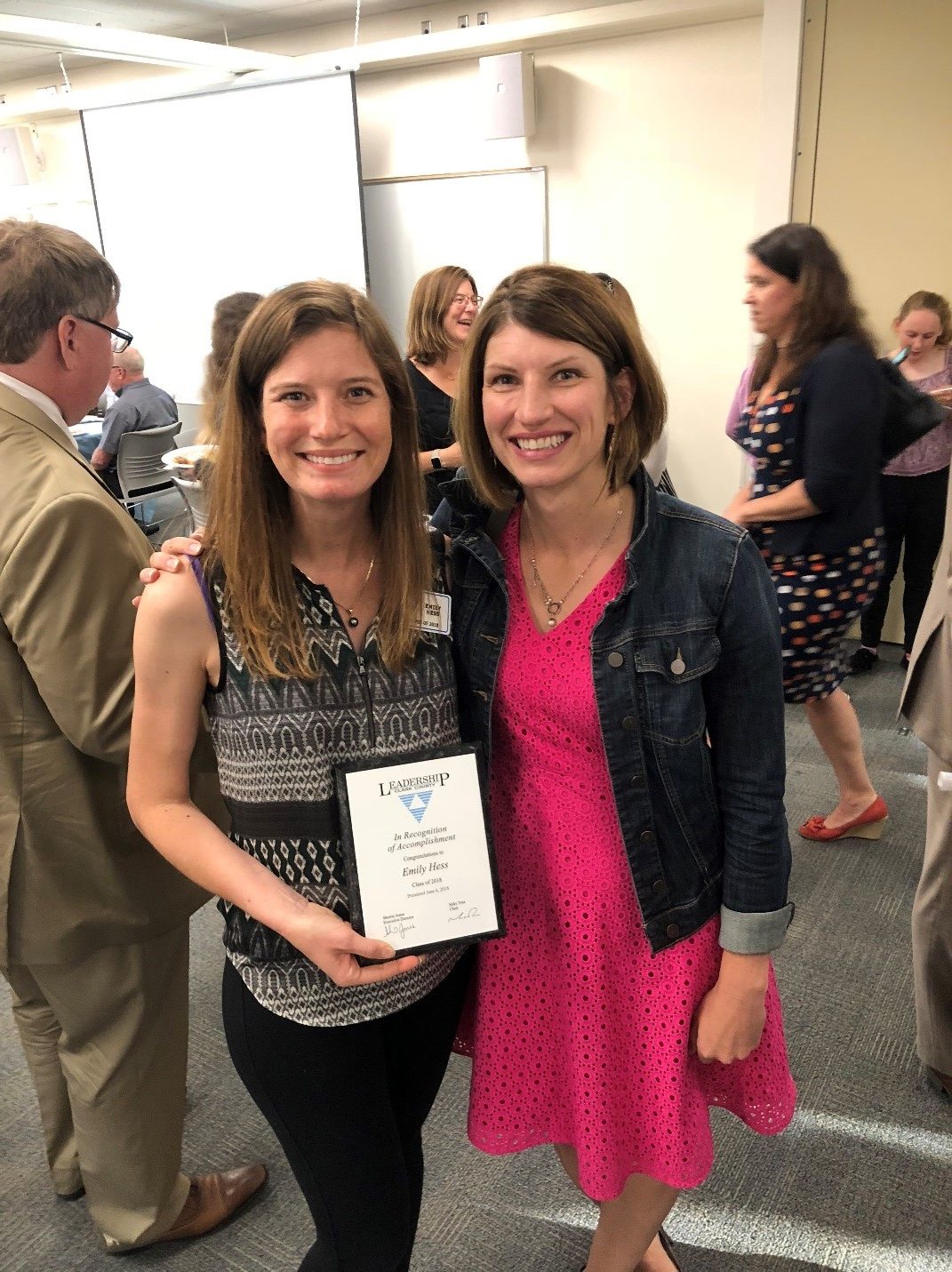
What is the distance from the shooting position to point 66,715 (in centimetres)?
136

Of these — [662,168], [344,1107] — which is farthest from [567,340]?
[662,168]

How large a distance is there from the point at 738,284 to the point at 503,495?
3900mm

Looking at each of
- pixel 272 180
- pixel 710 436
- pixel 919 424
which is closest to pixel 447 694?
pixel 919 424

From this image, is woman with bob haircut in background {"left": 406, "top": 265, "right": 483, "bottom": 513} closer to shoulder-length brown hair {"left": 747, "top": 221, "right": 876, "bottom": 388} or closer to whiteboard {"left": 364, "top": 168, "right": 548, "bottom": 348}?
shoulder-length brown hair {"left": 747, "top": 221, "right": 876, "bottom": 388}

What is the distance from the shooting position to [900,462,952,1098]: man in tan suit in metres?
1.68

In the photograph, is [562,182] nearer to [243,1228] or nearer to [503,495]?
[503,495]

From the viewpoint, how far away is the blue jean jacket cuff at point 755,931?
118cm

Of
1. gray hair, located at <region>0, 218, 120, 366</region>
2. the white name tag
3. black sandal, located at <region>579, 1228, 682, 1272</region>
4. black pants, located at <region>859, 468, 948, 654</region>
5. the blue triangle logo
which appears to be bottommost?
black sandal, located at <region>579, 1228, 682, 1272</region>

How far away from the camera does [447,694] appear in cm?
115

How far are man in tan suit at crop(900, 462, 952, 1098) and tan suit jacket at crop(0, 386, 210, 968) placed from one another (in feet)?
4.27

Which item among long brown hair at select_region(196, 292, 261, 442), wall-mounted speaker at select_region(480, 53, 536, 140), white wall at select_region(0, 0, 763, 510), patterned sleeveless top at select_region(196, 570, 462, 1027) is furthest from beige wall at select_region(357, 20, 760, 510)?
patterned sleeveless top at select_region(196, 570, 462, 1027)

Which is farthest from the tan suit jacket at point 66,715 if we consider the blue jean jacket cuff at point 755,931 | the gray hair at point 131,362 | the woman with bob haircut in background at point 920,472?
the gray hair at point 131,362
